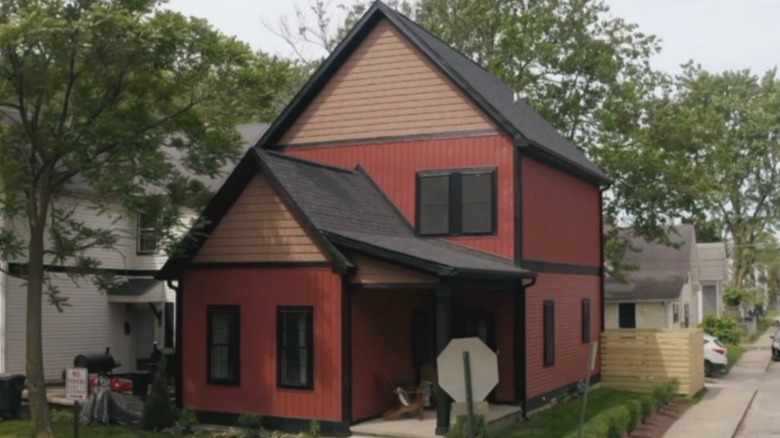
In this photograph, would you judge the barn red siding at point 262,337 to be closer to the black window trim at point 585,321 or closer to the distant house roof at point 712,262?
the black window trim at point 585,321

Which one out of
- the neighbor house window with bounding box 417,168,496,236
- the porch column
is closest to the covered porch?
the porch column

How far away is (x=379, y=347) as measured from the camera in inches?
728

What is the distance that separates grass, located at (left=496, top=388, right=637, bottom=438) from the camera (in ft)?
58.2

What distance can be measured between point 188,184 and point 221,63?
270cm

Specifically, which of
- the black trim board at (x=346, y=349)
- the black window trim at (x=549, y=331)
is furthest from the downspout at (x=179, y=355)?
the black window trim at (x=549, y=331)

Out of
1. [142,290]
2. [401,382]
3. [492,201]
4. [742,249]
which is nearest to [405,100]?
[492,201]

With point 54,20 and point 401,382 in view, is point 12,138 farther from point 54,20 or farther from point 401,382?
point 401,382

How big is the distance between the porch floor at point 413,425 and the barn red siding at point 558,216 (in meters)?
3.52

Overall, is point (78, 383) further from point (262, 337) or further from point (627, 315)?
point (627, 315)

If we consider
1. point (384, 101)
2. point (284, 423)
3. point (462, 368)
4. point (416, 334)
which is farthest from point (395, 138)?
point (462, 368)

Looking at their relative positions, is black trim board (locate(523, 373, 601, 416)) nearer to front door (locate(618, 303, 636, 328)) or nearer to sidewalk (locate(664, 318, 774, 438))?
sidewalk (locate(664, 318, 774, 438))

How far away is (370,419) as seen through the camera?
58.8ft

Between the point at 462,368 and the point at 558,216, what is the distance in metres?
12.4

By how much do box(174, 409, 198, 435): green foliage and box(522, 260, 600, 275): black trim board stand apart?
7.48 metres
